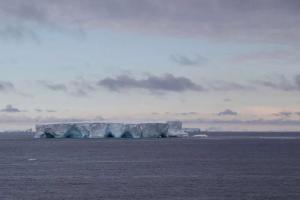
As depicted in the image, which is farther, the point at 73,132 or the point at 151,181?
the point at 73,132

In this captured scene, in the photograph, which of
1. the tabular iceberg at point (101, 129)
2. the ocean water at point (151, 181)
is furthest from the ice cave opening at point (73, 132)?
the ocean water at point (151, 181)

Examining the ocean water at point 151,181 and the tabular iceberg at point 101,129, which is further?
the tabular iceberg at point 101,129

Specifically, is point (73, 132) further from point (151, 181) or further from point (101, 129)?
point (151, 181)

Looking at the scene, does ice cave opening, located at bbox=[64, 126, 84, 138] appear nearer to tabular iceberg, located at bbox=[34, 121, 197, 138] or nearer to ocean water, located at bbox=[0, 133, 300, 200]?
tabular iceberg, located at bbox=[34, 121, 197, 138]

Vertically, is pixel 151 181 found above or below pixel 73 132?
below

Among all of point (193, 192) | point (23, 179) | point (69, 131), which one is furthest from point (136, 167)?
point (69, 131)

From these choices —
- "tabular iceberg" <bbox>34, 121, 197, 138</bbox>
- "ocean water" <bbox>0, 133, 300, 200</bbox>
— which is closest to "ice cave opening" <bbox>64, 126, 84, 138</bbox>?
"tabular iceberg" <bbox>34, 121, 197, 138</bbox>

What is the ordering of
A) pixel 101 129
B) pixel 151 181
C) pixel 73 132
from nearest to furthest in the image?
1. pixel 151 181
2. pixel 101 129
3. pixel 73 132

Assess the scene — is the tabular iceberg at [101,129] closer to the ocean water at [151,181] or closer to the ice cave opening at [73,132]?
the ice cave opening at [73,132]

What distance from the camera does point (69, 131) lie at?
133125 millimetres

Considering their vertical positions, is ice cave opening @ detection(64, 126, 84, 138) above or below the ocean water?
above

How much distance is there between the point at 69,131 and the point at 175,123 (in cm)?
2382

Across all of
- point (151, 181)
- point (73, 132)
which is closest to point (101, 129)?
point (73, 132)

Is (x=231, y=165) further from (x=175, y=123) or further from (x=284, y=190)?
(x=175, y=123)
